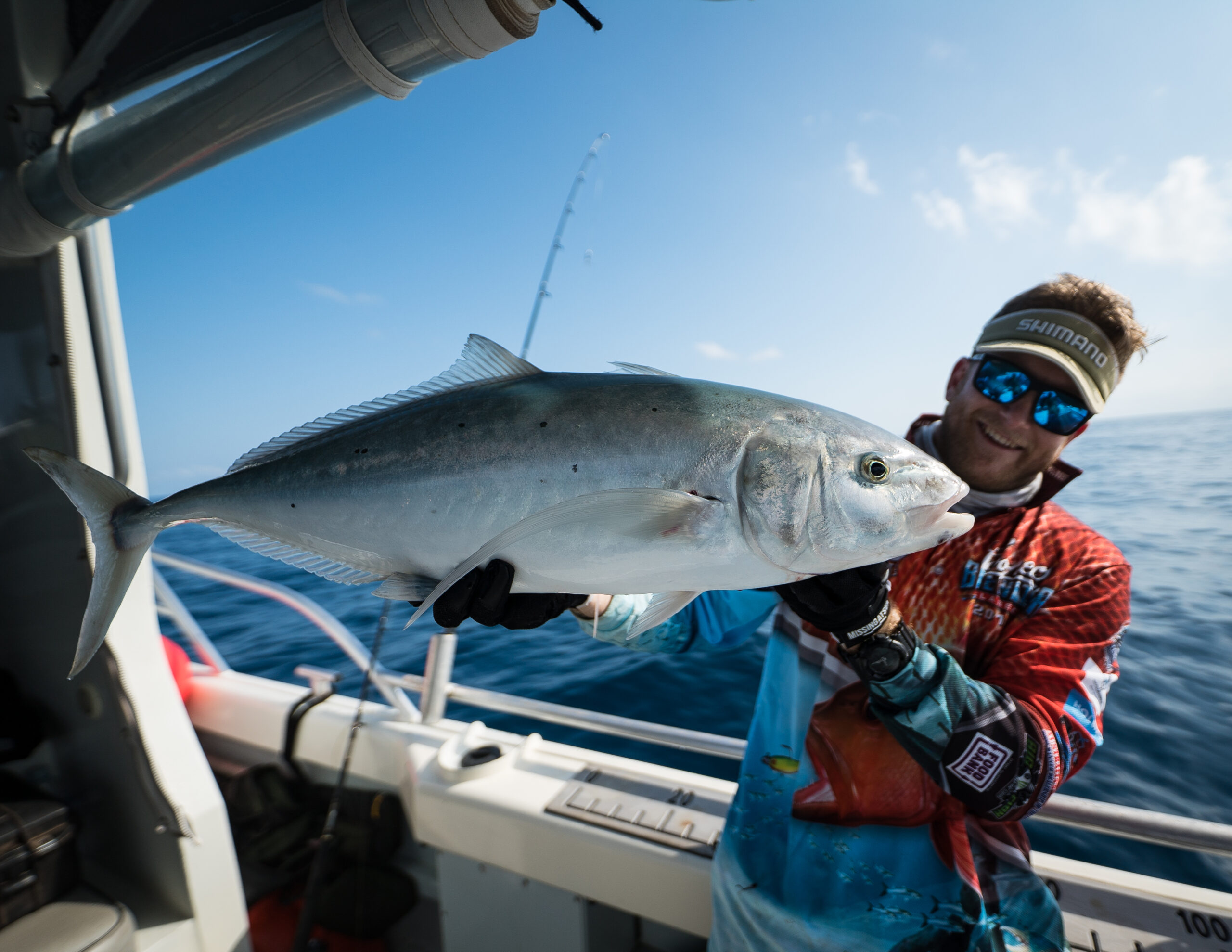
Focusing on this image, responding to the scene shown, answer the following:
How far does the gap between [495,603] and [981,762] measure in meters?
1.22

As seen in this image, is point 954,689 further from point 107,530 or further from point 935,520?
point 107,530

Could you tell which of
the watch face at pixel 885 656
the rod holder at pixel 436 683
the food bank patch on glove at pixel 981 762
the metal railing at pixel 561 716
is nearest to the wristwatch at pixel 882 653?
the watch face at pixel 885 656

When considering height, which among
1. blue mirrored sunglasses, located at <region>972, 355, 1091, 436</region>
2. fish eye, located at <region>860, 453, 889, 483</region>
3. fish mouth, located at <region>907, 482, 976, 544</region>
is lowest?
fish mouth, located at <region>907, 482, 976, 544</region>

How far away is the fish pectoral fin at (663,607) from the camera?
1283mm

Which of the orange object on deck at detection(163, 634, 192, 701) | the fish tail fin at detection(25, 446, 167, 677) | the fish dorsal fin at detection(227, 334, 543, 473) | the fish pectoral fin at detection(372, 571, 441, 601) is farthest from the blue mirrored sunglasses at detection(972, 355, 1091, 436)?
the orange object on deck at detection(163, 634, 192, 701)

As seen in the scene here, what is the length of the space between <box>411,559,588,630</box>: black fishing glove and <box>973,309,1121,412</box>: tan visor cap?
155cm

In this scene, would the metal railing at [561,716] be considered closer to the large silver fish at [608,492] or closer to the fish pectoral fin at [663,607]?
the large silver fish at [608,492]

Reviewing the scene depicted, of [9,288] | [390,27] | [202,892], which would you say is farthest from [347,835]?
[390,27]

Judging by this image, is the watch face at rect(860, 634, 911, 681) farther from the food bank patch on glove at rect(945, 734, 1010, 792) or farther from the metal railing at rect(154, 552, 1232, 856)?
the metal railing at rect(154, 552, 1232, 856)

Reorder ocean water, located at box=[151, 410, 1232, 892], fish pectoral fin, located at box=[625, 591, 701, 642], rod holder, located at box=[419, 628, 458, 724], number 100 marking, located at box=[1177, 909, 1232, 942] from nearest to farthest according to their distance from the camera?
fish pectoral fin, located at box=[625, 591, 701, 642] < number 100 marking, located at box=[1177, 909, 1232, 942] < rod holder, located at box=[419, 628, 458, 724] < ocean water, located at box=[151, 410, 1232, 892]

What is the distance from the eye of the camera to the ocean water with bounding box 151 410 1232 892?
364cm

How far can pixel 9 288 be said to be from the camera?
7.26 ft

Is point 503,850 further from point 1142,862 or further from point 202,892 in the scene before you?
point 1142,862

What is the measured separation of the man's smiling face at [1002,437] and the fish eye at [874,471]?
783mm
